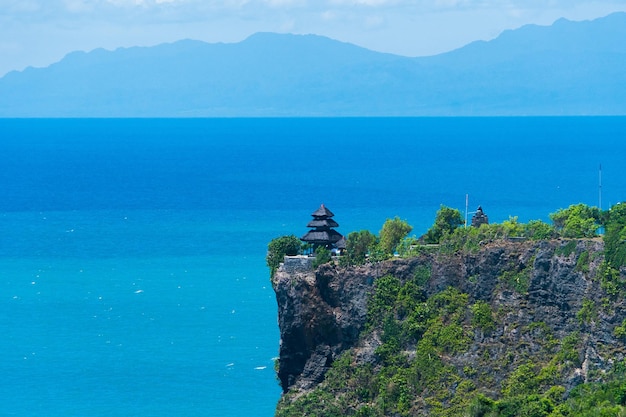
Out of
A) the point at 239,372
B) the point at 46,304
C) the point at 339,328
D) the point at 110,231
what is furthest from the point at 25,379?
the point at 110,231

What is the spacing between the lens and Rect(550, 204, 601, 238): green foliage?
2403 inches

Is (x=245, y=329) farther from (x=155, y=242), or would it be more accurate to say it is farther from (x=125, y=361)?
(x=155, y=242)

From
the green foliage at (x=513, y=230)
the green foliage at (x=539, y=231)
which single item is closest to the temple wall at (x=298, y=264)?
the green foliage at (x=513, y=230)

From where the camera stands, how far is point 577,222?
203 feet

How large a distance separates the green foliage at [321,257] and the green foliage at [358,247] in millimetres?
676

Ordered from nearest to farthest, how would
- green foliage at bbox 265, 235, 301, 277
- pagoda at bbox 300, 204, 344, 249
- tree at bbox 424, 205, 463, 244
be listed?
green foliage at bbox 265, 235, 301, 277
pagoda at bbox 300, 204, 344, 249
tree at bbox 424, 205, 463, 244

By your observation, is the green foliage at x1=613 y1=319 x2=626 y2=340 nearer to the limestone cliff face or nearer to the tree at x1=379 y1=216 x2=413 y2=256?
the limestone cliff face

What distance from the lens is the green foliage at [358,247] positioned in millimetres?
63500

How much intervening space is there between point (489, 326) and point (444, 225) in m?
8.32

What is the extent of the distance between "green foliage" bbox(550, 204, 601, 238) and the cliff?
1930 mm

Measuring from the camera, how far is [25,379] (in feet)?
263

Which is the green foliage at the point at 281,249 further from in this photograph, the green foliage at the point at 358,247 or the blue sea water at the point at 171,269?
the blue sea water at the point at 171,269

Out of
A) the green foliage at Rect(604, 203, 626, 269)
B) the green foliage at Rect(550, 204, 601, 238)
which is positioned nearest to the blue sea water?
the green foliage at Rect(550, 204, 601, 238)

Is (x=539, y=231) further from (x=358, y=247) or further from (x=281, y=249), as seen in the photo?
(x=281, y=249)
